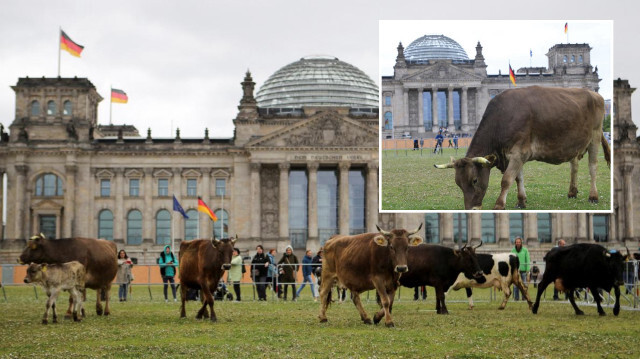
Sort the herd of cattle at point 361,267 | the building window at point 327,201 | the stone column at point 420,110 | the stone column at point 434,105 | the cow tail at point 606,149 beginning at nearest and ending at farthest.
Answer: the herd of cattle at point 361,267 < the cow tail at point 606,149 < the stone column at point 420,110 < the stone column at point 434,105 < the building window at point 327,201

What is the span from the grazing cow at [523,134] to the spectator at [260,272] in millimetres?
14707

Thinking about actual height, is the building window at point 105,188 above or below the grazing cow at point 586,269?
above

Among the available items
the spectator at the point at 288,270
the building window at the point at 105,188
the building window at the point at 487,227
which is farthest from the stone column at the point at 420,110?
the building window at the point at 105,188

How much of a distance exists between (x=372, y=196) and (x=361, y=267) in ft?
202

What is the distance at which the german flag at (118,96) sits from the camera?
85562 mm

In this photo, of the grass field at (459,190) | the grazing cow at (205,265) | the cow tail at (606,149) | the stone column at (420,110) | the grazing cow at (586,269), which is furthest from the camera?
the stone column at (420,110)

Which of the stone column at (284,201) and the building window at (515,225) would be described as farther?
the building window at (515,225)

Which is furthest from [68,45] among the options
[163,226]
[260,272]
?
[260,272]

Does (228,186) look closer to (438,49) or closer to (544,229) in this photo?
(544,229)

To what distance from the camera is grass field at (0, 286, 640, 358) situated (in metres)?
16.0

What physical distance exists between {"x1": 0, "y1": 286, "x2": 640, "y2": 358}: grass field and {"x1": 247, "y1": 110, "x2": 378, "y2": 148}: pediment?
56272mm

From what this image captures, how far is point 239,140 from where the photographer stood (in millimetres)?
84438

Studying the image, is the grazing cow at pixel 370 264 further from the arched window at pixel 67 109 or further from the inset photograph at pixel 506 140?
the arched window at pixel 67 109

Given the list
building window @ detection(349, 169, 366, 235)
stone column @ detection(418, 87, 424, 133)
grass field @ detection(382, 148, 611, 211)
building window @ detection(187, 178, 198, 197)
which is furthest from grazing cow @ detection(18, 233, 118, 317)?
building window @ detection(349, 169, 366, 235)
